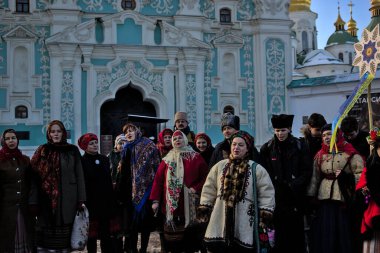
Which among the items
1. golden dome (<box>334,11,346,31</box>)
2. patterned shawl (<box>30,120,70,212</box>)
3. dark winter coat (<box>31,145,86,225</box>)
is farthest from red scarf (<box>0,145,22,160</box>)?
golden dome (<box>334,11,346,31</box>)

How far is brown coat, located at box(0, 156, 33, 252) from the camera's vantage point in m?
5.61

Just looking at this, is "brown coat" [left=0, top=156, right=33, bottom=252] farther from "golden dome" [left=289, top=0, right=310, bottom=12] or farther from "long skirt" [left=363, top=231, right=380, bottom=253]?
"golden dome" [left=289, top=0, right=310, bottom=12]

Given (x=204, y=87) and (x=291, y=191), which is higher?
(x=204, y=87)

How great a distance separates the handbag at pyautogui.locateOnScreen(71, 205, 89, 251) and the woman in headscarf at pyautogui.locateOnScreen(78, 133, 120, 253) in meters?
0.44

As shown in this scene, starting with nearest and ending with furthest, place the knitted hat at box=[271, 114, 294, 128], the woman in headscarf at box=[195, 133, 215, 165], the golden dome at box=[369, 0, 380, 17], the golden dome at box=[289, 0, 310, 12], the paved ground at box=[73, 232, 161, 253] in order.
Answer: the knitted hat at box=[271, 114, 294, 128], the woman in headscarf at box=[195, 133, 215, 165], the paved ground at box=[73, 232, 161, 253], the golden dome at box=[369, 0, 380, 17], the golden dome at box=[289, 0, 310, 12]

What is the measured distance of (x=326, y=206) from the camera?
5.75m

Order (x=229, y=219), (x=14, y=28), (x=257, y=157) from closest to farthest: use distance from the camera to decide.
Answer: (x=229, y=219) → (x=257, y=157) → (x=14, y=28)

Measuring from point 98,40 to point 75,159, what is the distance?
12.0 metres

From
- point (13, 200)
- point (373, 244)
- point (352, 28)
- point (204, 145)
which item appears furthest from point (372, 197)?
point (352, 28)

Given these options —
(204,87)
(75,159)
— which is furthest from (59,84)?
(75,159)

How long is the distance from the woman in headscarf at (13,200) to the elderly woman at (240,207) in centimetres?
200

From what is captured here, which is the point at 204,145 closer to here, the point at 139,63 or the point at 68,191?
the point at 68,191

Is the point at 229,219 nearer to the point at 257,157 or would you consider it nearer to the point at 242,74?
the point at 257,157

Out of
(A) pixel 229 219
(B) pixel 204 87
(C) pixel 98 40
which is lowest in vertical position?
(A) pixel 229 219
